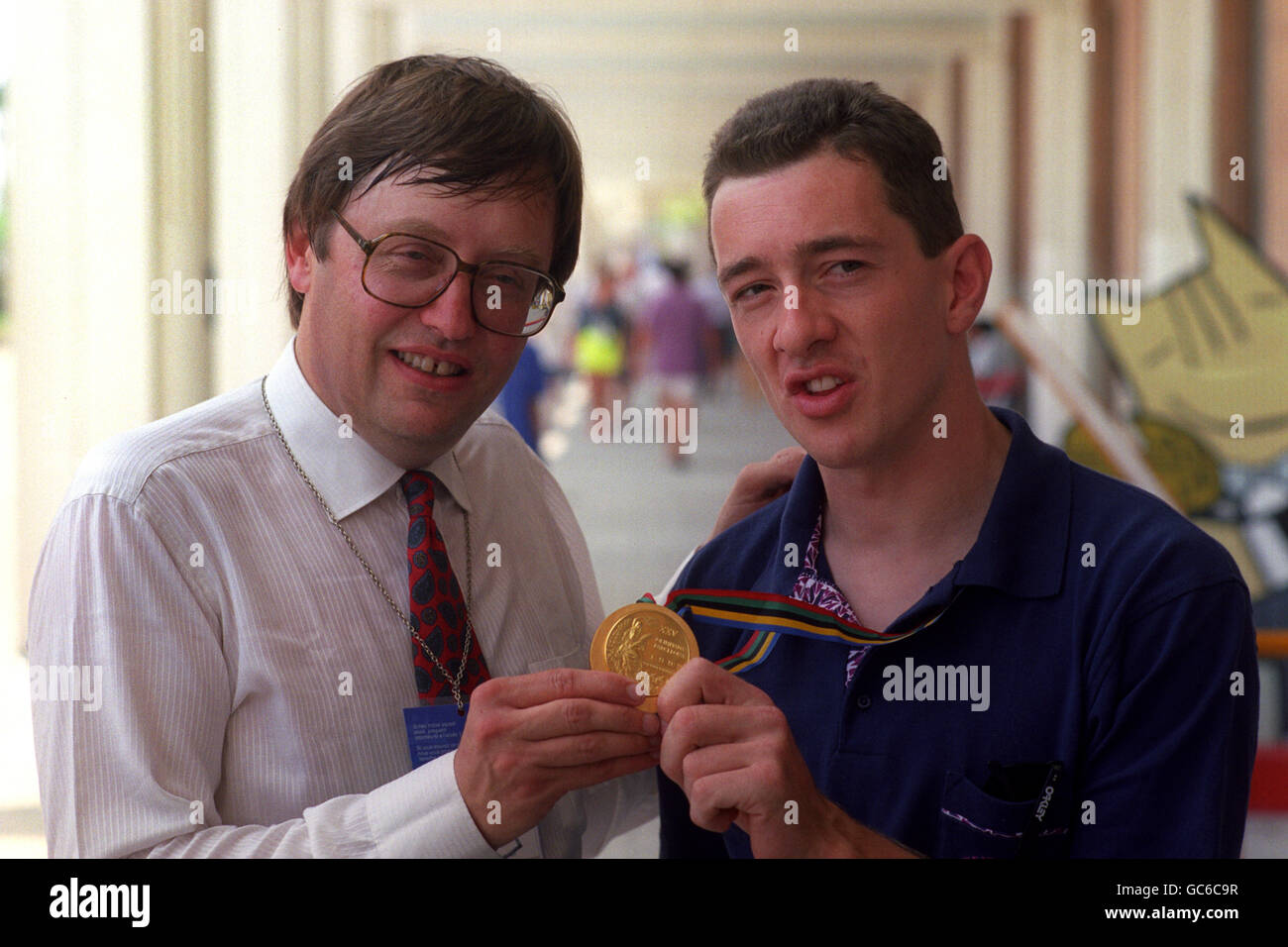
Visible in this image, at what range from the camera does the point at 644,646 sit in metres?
1.36

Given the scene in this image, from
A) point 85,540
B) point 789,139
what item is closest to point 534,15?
point 789,139

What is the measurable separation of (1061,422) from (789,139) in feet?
15.9

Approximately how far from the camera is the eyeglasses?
143 centimetres

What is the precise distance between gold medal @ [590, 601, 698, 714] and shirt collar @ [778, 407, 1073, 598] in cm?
37

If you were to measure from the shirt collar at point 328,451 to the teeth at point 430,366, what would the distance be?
0.15 metres

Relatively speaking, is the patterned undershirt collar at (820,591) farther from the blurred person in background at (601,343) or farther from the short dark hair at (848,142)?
the blurred person in background at (601,343)

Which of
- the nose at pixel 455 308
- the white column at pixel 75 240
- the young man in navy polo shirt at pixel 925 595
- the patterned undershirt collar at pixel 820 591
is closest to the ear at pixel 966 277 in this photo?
the young man in navy polo shirt at pixel 925 595

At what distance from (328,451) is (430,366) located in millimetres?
196

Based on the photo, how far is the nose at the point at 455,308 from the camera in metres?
1.43

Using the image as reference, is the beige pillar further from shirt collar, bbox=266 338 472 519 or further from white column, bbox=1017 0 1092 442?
white column, bbox=1017 0 1092 442

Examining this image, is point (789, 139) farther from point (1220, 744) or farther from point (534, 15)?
point (534, 15)

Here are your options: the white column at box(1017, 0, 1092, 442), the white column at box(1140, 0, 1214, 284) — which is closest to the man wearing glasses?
the white column at box(1140, 0, 1214, 284)

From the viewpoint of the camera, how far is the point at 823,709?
1556 millimetres

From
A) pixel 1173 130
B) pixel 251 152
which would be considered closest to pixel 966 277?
pixel 251 152
